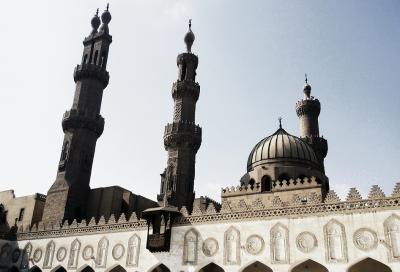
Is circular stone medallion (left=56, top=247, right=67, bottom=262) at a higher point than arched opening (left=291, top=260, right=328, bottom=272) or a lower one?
higher

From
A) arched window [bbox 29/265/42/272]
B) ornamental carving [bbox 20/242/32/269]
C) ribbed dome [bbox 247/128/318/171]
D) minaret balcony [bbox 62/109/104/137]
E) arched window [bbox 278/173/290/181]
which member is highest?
minaret balcony [bbox 62/109/104/137]

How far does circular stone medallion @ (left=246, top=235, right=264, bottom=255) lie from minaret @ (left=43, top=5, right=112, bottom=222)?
13.0m

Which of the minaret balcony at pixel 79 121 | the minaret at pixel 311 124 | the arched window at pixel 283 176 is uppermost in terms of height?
the minaret at pixel 311 124

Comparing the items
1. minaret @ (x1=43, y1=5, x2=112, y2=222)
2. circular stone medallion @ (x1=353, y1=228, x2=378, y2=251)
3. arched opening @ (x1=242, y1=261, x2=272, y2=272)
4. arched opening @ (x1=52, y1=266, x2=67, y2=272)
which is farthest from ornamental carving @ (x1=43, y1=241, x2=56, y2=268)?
circular stone medallion @ (x1=353, y1=228, x2=378, y2=251)

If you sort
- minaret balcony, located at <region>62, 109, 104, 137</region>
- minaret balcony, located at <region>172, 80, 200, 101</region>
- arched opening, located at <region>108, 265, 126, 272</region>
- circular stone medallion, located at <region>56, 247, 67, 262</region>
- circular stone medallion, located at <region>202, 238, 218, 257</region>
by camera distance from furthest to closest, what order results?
minaret balcony, located at <region>172, 80, 200, 101</region> → minaret balcony, located at <region>62, 109, 104, 137</region> → circular stone medallion, located at <region>56, 247, 67, 262</region> → arched opening, located at <region>108, 265, 126, 272</region> → circular stone medallion, located at <region>202, 238, 218, 257</region>

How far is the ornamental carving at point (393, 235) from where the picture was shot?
14.0m

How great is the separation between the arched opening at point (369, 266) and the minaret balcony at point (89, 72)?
21.7 m

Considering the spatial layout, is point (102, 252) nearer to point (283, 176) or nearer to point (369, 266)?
point (283, 176)

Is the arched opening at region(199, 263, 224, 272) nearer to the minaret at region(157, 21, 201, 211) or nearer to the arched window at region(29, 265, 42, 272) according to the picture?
the minaret at region(157, 21, 201, 211)

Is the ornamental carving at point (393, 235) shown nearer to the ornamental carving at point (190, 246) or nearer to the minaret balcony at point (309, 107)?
the ornamental carving at point (190, 246)

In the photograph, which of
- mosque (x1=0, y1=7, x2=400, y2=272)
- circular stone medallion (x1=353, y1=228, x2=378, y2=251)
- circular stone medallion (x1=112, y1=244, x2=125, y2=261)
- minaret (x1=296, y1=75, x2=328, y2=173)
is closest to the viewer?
circular stone medallion (x1=353, y1=228, x2=378, y2=251)

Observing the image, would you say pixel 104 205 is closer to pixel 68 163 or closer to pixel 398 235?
pixel 68 163

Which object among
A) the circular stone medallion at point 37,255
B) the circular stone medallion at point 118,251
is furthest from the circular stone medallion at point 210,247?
the circular stone medallion at point 37,255

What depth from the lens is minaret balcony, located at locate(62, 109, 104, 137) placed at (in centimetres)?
2753
